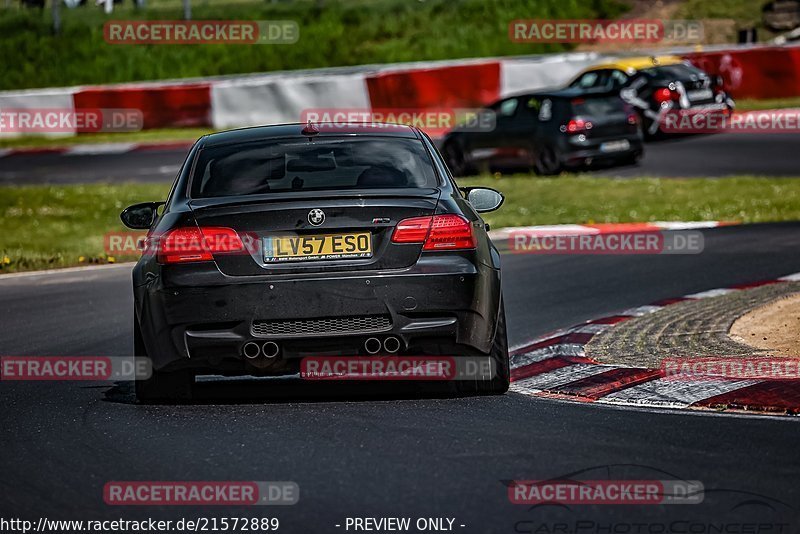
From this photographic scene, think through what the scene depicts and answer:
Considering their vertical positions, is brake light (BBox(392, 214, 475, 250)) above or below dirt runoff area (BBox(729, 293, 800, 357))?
above

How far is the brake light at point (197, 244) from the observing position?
732cm

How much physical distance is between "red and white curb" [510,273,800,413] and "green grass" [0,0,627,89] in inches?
1233

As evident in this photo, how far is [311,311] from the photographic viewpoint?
7246mm

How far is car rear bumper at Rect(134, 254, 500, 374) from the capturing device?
7.26 meters

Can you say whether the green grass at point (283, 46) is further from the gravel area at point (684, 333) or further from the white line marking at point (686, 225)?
the gravel area at point (684, 333)

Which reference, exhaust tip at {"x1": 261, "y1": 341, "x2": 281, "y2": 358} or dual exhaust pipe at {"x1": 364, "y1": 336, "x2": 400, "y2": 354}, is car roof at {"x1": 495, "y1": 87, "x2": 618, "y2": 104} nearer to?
dual exhaust pipe at {"x1": 364, "y1": 336, "x2": 400, "y2": 354}

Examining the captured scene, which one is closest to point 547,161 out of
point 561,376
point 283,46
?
point 561,376

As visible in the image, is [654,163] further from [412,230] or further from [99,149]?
[412,230]

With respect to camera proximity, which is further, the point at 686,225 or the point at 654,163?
the point at 654,163

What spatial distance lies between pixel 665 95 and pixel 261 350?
792 inches

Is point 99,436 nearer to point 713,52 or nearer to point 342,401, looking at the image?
point 342,401

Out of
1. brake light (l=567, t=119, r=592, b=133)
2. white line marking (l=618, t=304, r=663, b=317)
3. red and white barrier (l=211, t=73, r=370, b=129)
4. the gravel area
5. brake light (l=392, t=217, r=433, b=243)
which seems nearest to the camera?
brake light (l=392, t=217, r=433, b=243)

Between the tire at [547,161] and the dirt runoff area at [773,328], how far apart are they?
41.8 feet

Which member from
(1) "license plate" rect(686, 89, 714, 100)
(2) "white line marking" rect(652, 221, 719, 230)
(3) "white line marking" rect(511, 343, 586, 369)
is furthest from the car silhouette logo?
(1) "license plate" rect(686, 89, 714, 100)
